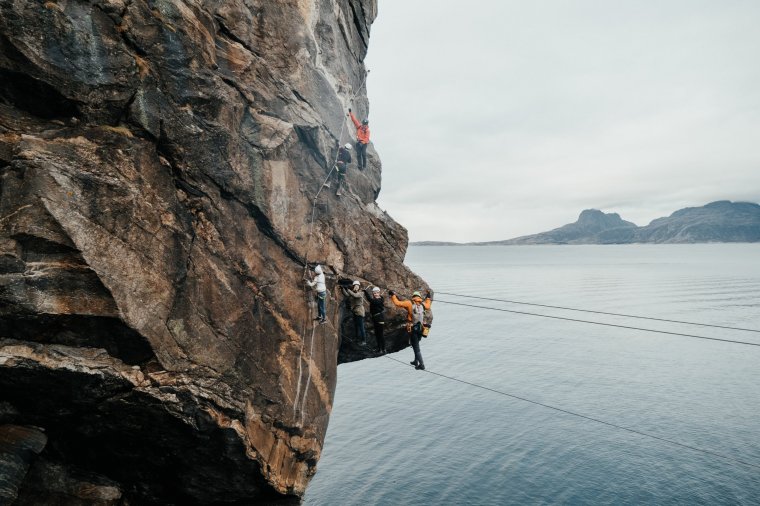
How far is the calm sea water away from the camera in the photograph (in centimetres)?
2477

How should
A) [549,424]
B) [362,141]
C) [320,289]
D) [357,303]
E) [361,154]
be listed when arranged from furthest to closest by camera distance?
[549,424] < [361,154] < [362,141] < [357,303] < [320,289]

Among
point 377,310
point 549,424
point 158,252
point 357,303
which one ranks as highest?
point 158,252

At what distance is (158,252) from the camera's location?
1228cm

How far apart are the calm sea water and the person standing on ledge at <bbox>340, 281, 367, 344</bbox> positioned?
10.8 meters

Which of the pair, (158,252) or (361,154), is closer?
(158,252)

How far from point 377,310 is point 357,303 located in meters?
1.24

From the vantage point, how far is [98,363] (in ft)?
37.6

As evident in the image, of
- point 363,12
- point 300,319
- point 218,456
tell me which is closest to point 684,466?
point 300,319

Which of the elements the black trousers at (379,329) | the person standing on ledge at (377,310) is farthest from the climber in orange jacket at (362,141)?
the black trousers at (379,329)

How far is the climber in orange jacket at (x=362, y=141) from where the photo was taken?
22.4 metres

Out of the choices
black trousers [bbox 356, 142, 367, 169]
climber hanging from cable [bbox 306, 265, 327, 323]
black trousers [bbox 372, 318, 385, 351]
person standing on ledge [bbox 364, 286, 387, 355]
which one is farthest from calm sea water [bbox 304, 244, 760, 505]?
black trousers [bbox 356, 142, 367, 169]

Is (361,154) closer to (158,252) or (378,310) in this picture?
(378,310)

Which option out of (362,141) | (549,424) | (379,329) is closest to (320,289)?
(379,329)

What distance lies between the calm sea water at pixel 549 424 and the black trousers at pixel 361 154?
60.3 feet
